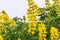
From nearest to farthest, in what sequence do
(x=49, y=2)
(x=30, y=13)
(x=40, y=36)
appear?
1. (x=40, y=36)
2. (x=30, y=13)
3. (x=49, y=2)

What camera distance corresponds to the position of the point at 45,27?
3023 mm

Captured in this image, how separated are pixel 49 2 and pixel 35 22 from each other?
549mm

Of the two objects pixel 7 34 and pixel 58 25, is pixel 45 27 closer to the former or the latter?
pixel 58 25

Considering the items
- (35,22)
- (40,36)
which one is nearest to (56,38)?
(40,36)

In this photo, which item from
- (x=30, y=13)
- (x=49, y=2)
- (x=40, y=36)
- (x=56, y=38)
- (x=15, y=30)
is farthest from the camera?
(x=49, y=2)

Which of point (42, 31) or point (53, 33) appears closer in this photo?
point (53, 33)

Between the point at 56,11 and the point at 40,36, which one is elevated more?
the point at 56,11

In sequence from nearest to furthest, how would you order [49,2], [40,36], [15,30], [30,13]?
[40,36] → [30,13] → [15,30] → [49,2]

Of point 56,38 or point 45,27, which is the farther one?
point 45,27

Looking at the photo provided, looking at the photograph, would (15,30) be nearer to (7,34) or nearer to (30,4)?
(7,34)

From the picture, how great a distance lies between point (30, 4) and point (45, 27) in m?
0.32

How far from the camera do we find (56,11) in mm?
3279

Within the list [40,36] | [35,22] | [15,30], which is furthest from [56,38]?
[15,30]

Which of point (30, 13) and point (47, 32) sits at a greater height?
point (30, 13)
